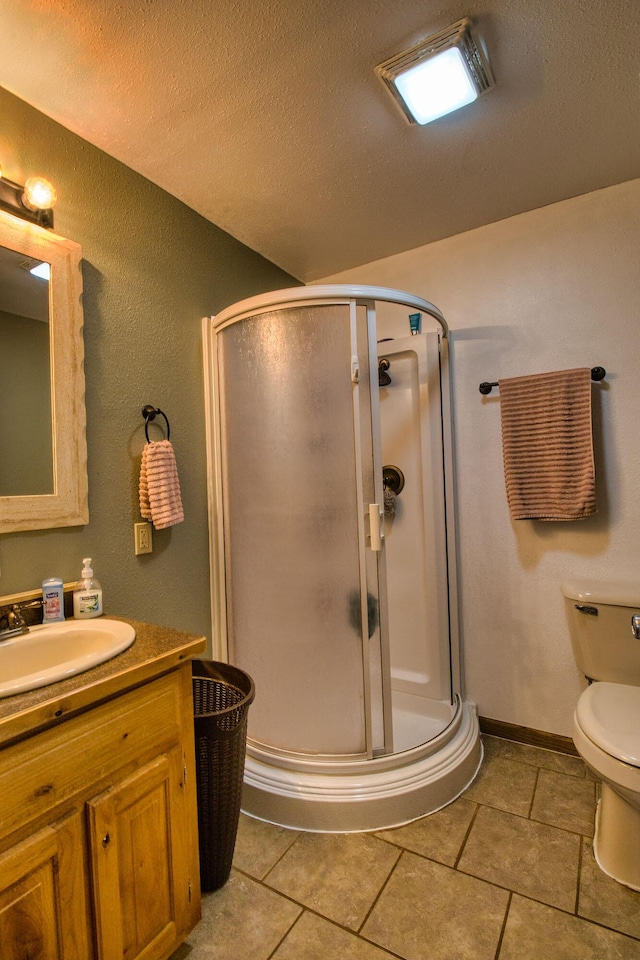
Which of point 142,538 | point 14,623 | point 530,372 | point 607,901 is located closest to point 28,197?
point 142,538

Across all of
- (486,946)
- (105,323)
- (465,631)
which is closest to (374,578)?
(465,631)

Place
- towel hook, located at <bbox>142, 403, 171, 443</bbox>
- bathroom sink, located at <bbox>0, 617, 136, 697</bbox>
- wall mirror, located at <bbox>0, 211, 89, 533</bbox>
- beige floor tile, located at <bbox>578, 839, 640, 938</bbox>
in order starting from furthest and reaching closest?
towel hook, located at <bbox>142, 403, 171, 443</bbox> → wall mirror, located at <bbox>0, 211, 89, 533</bbox> → beige floor tile, located at <bbox>578, 839, 640, 938</bbox> → bathroom sink, located at <bbox>0, 617, 136, 697</bbox>

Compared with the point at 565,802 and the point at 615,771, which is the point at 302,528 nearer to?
the point at 615,771

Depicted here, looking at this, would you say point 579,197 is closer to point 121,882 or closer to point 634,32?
point 634,32

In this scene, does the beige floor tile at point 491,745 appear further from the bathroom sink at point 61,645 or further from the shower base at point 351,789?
the bathroom sink at point 61,645

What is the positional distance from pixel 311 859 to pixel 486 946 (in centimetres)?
55

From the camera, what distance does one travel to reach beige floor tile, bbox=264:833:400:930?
1347 millimetres

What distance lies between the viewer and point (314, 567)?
1739mm

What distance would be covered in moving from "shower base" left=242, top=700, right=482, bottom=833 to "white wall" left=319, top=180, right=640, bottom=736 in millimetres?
591

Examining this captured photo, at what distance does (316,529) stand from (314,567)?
0.46 ft

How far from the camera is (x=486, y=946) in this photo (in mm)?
1216

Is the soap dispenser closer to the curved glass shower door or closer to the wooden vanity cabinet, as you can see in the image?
the wooden vanity cabinet

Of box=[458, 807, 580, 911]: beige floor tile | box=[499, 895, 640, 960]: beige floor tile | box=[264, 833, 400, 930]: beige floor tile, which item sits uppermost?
box=[264, 833, 400, 930]: beige floor tile

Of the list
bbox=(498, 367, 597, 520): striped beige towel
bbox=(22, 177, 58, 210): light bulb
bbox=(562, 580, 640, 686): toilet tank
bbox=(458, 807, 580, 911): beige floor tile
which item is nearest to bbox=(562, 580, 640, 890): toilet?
bbox=(562, 580, 640, 686): toilet tank
